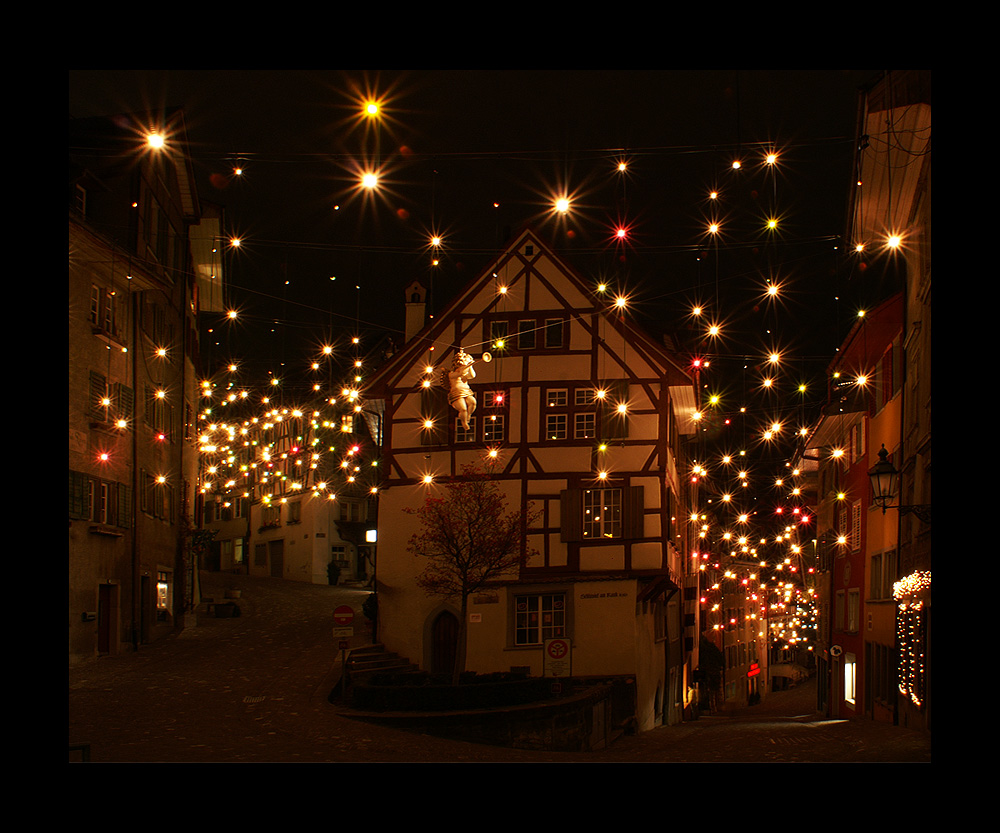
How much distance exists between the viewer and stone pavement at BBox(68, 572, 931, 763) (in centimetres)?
1254

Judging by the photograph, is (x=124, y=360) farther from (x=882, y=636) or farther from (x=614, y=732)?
(x=882, y=636)

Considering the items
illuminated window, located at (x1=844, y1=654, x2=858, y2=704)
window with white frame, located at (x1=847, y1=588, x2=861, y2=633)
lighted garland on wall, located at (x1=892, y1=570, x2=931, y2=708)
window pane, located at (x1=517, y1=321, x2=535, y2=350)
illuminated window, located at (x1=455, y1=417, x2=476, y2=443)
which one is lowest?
illuminated window, located at (x1=844, y1=654, x2=858, y2=704)

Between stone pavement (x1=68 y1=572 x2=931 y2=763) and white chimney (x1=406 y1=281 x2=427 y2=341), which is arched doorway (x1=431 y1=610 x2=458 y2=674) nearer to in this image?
stone pavement (x1=68 y1=572 x2=931 y2=763)

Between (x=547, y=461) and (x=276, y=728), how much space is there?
7809 millimetres

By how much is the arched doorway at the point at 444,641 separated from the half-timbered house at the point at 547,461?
3 cm

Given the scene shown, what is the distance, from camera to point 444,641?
20156 mm

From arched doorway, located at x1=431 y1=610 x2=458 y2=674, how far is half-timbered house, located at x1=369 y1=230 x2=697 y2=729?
29mm

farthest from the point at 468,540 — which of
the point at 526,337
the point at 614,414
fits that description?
the point at 526,337

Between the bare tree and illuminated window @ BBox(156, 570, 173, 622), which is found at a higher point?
the bare tree

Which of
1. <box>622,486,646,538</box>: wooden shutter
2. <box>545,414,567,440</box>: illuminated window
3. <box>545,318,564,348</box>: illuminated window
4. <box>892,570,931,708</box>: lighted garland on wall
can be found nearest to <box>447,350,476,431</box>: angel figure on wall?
<box>545,414,567,440</box>: illuminated window

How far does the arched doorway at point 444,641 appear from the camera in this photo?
20.0 meters

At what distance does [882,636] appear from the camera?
1823 cm

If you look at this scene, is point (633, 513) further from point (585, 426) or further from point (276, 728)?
point (276, 728)

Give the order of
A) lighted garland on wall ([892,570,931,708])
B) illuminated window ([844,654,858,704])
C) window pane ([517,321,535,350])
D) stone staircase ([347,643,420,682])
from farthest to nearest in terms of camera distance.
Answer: illuminated window ([844,654,858,704])
window pane ([517,321,535,350])
stone staircase ([347,643,420,682])
lighted garland on wall ([892,570,931,708])
